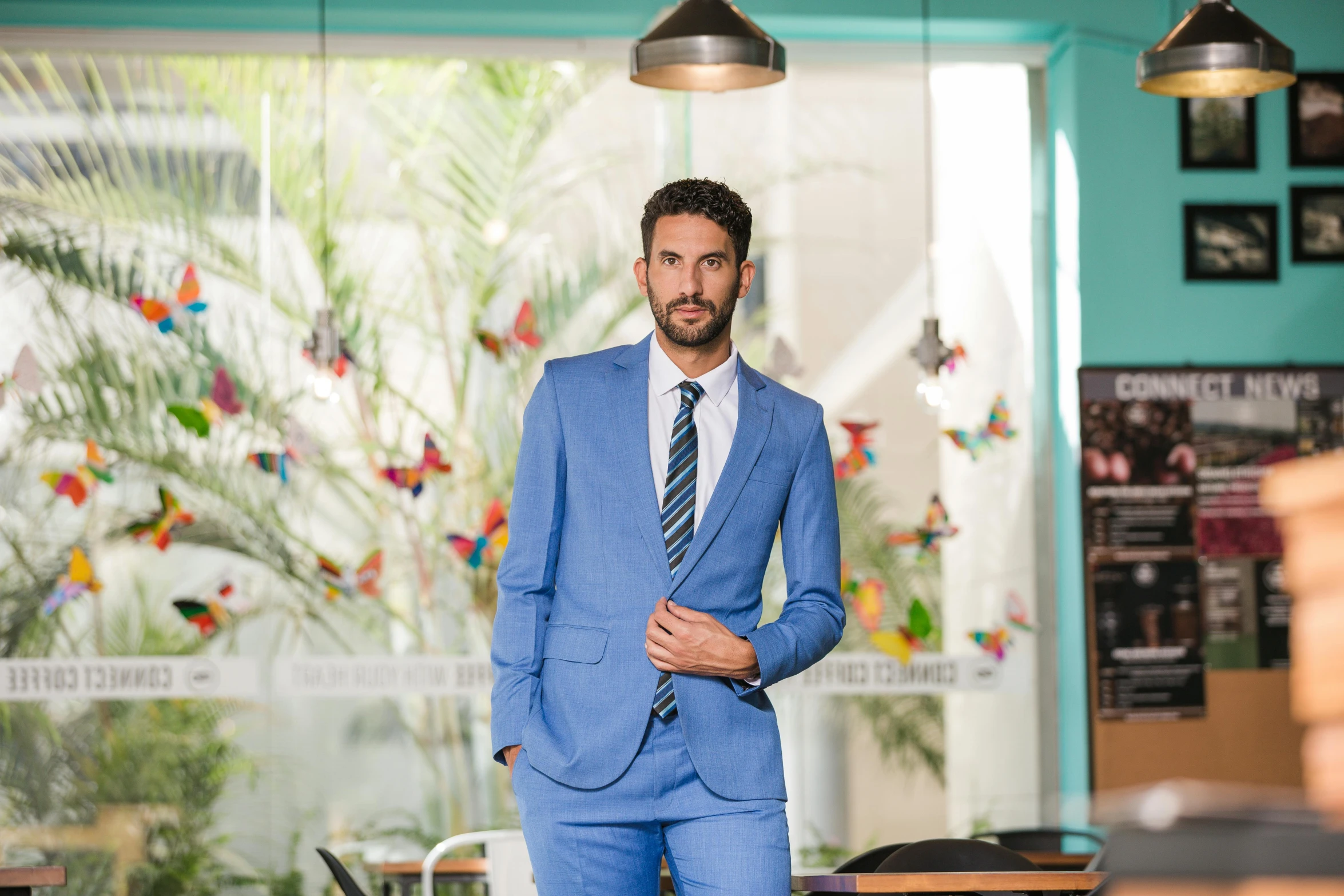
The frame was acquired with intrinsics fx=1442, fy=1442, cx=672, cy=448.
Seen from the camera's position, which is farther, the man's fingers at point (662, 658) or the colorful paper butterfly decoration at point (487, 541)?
the colorful paper butterfly decoration at point (487, 541)

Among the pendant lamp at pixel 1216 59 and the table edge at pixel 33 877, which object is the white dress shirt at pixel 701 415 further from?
the pendant lamp at pixel 1216 59

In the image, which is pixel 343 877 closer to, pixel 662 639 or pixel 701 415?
pixel 662 639

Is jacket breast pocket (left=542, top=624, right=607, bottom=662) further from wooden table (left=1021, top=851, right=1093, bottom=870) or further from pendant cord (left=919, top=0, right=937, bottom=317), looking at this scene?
pendant cord (left=919, top=0, right=937, bottom=317)

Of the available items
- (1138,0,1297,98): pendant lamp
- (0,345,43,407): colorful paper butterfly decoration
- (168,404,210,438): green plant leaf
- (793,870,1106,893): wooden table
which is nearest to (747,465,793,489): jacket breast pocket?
(793,870,1106,893): wooden table

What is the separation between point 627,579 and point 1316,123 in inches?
164

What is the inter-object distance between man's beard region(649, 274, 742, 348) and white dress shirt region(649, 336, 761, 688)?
7 centimetres

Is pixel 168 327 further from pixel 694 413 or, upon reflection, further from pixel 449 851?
pixel 694 413

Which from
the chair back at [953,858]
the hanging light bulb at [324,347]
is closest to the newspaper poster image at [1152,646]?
the chair back at [953,858]

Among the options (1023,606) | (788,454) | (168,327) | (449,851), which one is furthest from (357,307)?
(788,454)

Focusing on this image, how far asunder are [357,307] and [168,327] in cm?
68

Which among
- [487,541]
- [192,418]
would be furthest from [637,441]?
[192,418]

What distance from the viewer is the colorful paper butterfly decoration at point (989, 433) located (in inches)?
214

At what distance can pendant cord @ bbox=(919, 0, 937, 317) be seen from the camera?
217 inches

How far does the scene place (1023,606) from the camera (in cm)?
545
